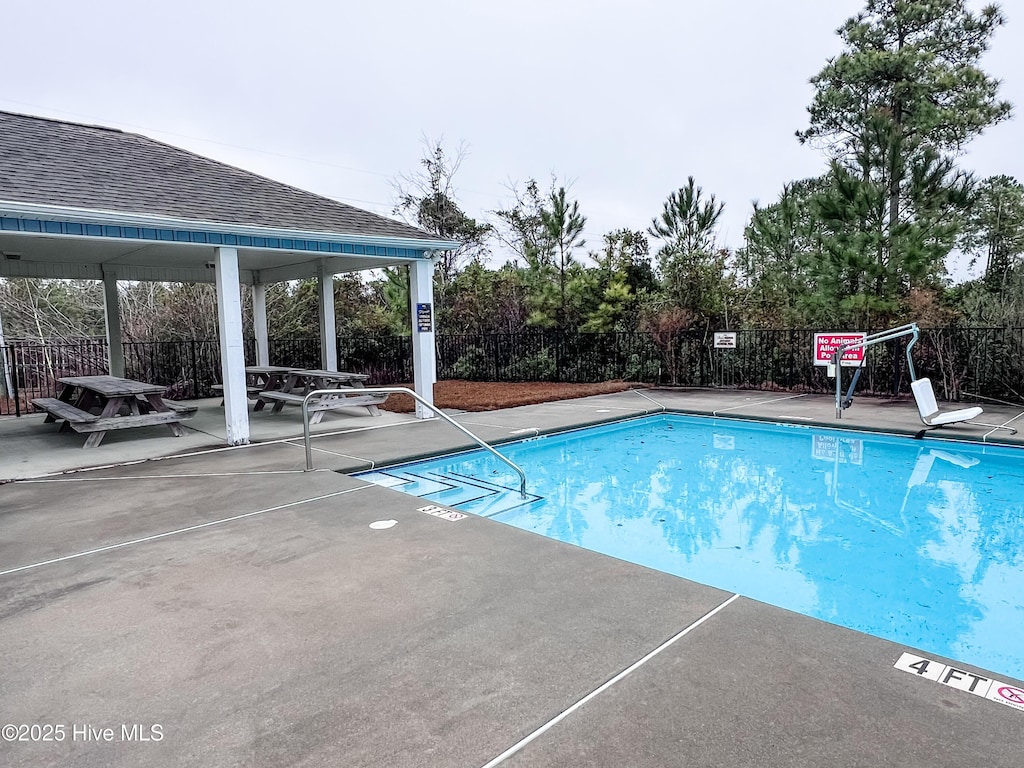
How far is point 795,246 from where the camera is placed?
14031mm

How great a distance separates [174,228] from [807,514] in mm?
7167

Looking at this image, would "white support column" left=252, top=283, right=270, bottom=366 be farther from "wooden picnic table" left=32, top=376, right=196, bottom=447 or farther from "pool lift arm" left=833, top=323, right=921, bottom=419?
"pool lift arm" left=833, top=323, right=921, bottom=419

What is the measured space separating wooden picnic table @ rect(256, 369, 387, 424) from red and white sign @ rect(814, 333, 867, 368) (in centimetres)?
714

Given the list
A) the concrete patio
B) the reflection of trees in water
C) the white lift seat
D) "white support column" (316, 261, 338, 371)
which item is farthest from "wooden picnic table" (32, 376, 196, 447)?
the white lift seat

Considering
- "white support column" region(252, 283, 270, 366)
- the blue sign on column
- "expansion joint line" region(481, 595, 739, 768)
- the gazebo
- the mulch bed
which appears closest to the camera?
"expansion joint line" region(481, 595, 739, 768)

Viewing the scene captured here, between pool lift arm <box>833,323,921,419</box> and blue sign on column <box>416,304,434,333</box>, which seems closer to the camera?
pool lift arm <box>833,323,921,419</box>

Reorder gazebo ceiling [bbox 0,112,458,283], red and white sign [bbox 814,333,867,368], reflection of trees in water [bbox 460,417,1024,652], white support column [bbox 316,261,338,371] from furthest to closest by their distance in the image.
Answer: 1. white support column [bbox 316,261,338,371]
2. red and white sign [bbox 814,333,867,368]
3. gazebo ceiling [bbox 0,112,458,283]
4. reflection of trees in water [bbox 460,417,1024,652]

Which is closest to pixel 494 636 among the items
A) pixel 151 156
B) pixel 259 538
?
pixel 259 538

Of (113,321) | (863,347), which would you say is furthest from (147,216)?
(863,347)

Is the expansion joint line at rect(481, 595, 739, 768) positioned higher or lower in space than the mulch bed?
lower

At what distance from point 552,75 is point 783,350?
365 inches

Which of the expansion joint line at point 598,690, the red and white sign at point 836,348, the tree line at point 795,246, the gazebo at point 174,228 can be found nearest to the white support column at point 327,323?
the gazebo at point 174,228

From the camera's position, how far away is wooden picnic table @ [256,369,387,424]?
832 centimetres

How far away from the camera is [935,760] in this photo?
5.61 feet
